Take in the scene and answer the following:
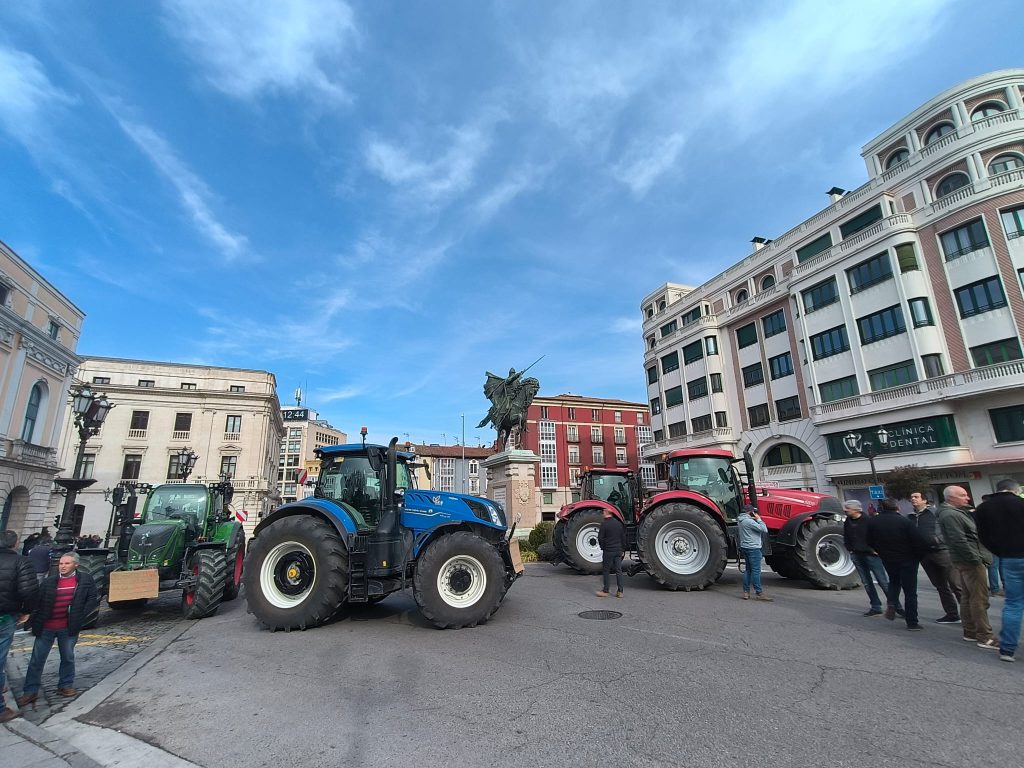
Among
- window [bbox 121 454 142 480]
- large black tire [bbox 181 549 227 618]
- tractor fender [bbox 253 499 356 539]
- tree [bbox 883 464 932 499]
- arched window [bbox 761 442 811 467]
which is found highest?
window [bbox 121 454 142 480]

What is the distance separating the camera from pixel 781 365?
3166 cm

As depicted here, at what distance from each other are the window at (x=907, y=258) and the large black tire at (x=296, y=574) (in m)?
29.6

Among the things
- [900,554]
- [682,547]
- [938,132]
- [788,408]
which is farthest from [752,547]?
[938,132]

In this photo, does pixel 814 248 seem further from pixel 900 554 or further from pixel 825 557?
pixel 900 554

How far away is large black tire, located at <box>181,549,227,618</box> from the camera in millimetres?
7984

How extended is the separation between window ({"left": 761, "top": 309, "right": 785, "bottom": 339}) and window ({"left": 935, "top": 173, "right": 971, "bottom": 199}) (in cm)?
952

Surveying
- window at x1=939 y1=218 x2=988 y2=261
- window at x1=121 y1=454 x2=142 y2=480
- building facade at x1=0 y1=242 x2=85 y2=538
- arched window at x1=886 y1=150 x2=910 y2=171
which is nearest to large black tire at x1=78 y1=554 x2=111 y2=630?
building facade at x1=0 y1=242 x2=85 y2=538

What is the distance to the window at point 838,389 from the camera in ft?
87.4

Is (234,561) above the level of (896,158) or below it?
below

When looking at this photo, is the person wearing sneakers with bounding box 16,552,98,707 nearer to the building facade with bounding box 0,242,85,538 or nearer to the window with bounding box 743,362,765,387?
the building facade with bounding box 0,242,85,538

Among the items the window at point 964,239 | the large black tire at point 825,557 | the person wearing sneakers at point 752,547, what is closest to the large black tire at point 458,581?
the person wearing sneakers at point 752,547

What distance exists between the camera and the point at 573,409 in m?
57.0

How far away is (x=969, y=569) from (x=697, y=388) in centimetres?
3292

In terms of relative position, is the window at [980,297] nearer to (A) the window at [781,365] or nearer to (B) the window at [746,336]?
(A) the window at [781,365]
